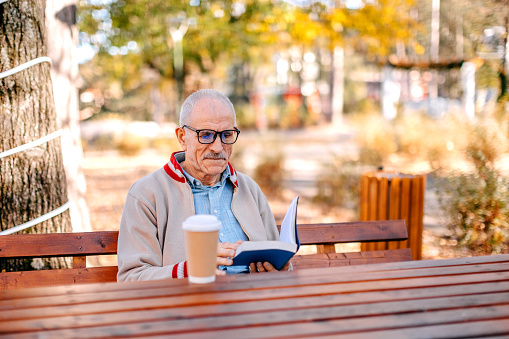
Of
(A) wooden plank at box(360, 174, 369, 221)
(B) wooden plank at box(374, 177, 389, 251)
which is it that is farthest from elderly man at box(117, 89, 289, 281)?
(A) wooden plank at box(360, 174, 369, 221)

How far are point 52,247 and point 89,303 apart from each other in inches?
38.2

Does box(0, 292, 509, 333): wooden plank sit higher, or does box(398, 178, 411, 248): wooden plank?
box(0, 292, 509, 333): wooden plank

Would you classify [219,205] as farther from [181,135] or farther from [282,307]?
[282,307]

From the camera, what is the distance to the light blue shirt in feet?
8.86

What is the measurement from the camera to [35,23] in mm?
3178

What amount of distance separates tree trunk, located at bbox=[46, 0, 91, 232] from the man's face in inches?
50.0

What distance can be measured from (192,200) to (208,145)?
300 mm

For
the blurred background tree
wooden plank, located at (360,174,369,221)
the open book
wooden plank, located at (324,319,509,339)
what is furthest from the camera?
the blurred background tree

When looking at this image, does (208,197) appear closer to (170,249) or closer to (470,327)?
(170,249)

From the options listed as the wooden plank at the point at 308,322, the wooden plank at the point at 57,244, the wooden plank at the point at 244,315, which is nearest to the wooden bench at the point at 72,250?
the wooden plank at the point at 57,244

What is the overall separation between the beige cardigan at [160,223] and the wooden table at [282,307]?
44 centimetres

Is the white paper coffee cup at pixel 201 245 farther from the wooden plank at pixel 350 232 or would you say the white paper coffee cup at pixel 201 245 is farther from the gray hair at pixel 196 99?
the wooden plank at pixel 350 232

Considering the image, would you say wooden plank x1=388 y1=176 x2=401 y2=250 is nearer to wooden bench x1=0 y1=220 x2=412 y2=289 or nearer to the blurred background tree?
wooden bench x1=0 y1=220 x2=412 y2=289

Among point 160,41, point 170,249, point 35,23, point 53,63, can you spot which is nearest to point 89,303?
point 170,249
